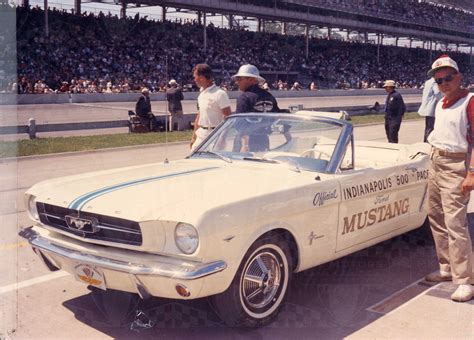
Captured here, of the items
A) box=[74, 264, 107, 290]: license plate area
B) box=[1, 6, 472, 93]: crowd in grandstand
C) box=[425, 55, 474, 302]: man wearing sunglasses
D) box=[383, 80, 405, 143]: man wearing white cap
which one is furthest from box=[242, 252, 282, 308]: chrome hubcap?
A: box=[1, 6, 472, 93]: crowd in grandstand

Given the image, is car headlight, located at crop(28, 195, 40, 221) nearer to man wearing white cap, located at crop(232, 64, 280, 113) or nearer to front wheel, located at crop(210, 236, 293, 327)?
front wheel, located at crop(210, 236, 293, 327)

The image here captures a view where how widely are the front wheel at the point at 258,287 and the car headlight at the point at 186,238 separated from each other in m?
0.38

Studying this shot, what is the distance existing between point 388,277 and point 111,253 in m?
2.45

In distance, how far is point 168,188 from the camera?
3875 mm

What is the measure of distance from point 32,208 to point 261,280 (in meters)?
1.79

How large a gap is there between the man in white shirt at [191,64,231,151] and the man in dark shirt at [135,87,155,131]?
958 centimetres

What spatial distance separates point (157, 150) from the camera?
1312 cm

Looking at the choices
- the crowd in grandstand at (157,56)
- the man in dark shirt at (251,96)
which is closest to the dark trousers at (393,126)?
the man in dark shirt at (251,96)

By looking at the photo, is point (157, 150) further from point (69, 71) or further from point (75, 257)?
point (69, 71)

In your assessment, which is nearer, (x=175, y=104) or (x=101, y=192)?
(x=101, y=192)

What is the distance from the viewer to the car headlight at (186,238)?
3.34m

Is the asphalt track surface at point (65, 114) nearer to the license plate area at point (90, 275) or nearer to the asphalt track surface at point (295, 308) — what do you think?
the asphalt track surface at point (295, 308)

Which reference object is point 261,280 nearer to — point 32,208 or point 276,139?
point 276,139

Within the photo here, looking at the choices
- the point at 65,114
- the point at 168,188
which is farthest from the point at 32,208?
the point at 65,114
